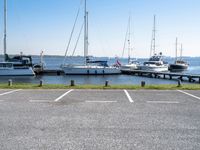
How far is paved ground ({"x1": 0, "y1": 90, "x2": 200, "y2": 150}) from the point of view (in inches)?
250

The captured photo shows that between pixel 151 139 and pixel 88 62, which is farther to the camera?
pixel 88 62

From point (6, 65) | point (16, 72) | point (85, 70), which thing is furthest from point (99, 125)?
point (85, 70)

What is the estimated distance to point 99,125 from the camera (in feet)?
26.7

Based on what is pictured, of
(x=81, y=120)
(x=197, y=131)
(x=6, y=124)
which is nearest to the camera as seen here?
(x=197, y=131)

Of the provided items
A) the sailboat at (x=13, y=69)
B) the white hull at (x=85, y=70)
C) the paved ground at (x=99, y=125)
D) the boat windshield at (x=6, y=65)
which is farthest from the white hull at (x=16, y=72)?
the paved ground at (x=99, y=125)

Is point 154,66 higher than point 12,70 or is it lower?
higher

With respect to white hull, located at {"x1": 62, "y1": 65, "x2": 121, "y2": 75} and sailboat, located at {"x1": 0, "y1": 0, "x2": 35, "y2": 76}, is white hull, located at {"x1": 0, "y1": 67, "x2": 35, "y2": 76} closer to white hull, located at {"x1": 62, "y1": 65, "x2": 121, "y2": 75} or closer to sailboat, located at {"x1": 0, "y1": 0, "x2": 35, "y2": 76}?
sailboat, located at {"x1": 0, "y1": 0, "x2": 35, "y2": 76}

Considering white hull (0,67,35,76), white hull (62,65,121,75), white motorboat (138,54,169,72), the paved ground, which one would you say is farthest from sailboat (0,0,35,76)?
the paved ground

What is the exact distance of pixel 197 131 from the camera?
7555 millimetres

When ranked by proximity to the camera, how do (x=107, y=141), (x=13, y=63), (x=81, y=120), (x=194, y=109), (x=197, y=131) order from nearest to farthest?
(x=107, y=141) < (x=197, y=131) < (x=81, y=120) < (x=194, y=109) < (x=13, y=63)

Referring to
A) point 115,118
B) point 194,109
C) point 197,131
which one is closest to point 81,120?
point 115,118

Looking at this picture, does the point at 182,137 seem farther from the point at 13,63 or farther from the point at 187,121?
the point at 13,63

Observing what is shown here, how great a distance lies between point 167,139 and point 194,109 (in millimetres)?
4709

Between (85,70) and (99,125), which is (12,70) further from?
(99,125)
